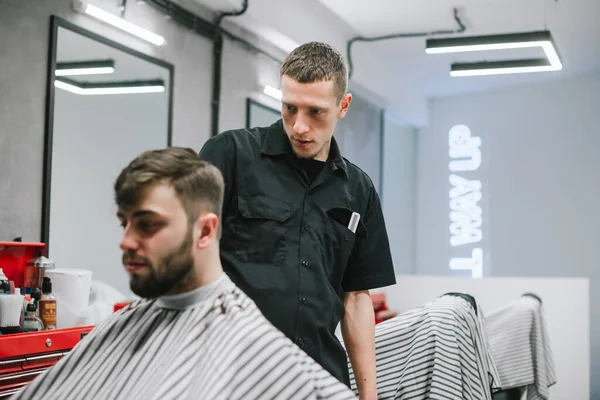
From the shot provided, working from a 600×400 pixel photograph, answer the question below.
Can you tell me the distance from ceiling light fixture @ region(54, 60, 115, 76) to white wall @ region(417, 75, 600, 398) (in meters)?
5.60

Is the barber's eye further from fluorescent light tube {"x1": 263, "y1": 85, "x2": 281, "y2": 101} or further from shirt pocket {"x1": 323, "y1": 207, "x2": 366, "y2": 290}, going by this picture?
fluorescent light tube {"x1": 263, "y1": 85, "x2": 281, "y2": 101}

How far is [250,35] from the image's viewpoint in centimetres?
570

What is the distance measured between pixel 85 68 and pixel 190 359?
3.08m

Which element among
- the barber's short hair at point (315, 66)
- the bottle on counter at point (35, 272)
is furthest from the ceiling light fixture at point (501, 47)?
Answer: the barber's short hair at point (315, 66)

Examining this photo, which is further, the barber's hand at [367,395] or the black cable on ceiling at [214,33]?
the black cable on ceiling at [214,33]

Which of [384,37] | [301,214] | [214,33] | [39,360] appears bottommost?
[39,360]

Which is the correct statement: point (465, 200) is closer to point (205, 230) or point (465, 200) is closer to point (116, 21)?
point (116, 21)

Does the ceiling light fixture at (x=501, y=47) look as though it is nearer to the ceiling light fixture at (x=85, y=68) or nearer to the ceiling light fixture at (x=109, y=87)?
the ceiling light fixture at (x=109, y=87)

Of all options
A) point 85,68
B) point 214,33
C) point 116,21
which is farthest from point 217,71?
point 85,68

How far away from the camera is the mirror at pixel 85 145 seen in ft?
12.4

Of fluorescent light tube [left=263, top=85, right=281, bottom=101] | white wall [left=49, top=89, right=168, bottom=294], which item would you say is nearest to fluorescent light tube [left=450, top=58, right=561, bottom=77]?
fluorescent light tube [left=263, top=85, right=281, bottom=101]

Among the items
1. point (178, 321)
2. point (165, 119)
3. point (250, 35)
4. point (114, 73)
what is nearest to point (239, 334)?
point (178, 321)

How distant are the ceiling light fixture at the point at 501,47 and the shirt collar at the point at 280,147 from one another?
419 centimetres

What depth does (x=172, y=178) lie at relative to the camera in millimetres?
1225
